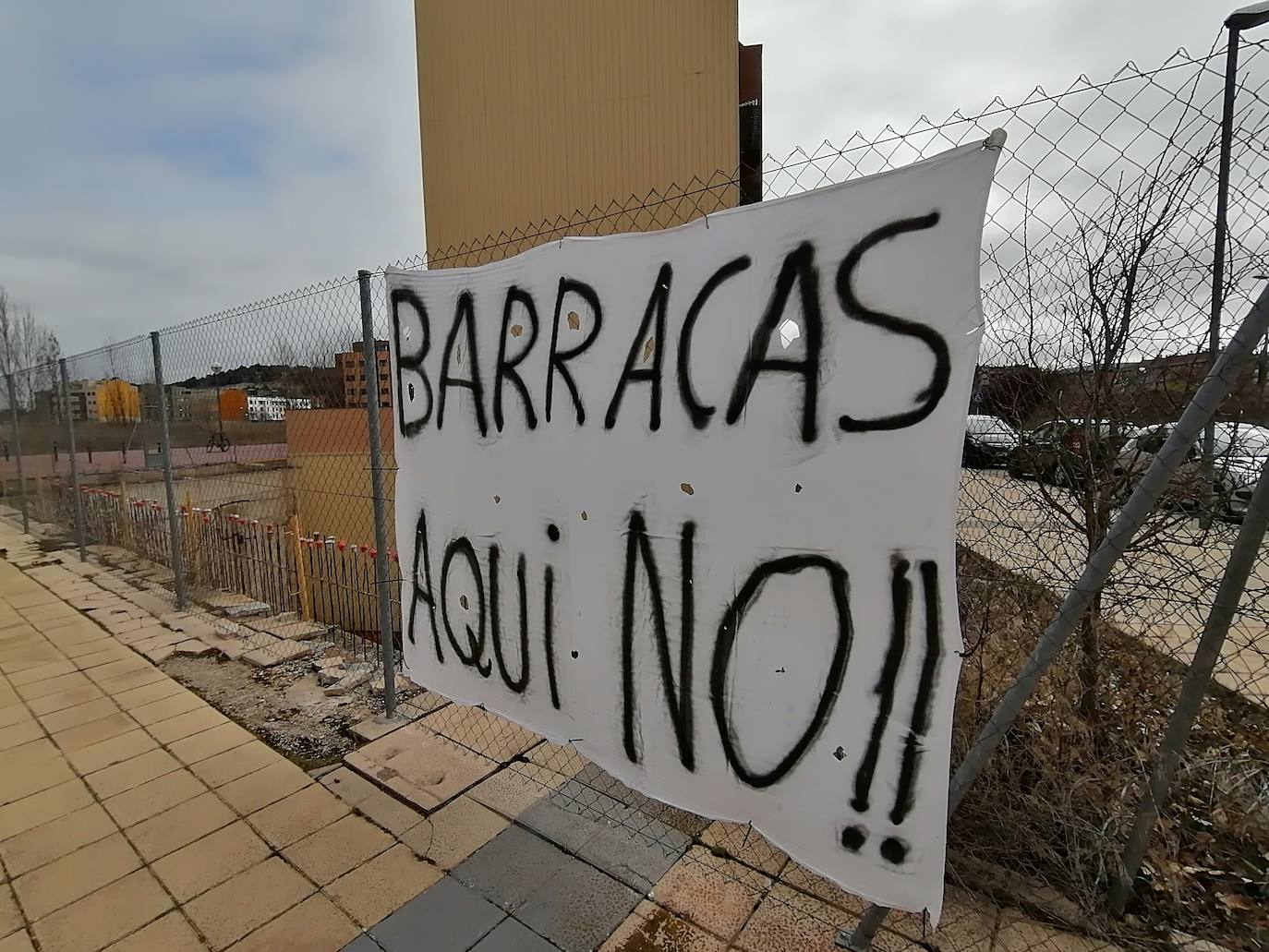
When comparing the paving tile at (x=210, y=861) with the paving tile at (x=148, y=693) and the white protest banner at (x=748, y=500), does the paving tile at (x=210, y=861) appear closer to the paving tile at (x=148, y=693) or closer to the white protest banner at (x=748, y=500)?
the white protest banner at (x=748, y=500)

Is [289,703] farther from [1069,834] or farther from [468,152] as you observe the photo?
[468,152]

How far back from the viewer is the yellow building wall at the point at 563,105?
7.22m

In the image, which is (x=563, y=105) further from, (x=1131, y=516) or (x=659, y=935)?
(x=659, y=935)

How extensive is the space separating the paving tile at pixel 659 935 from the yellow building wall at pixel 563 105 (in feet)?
20.2

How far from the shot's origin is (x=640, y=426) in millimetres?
1919

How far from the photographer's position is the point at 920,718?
59.6 inches

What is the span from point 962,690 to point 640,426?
182 cm

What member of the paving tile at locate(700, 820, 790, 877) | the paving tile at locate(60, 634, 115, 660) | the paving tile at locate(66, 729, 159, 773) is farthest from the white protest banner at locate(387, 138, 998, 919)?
the paving tile at locate(60, 634, 115, 660)

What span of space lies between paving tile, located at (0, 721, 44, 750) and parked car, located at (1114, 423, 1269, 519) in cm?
536

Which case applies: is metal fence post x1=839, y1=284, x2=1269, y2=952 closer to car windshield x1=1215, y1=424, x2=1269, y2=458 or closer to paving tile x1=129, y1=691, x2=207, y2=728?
car windshield x1=1215, y1=424, x2=1269, y2=458

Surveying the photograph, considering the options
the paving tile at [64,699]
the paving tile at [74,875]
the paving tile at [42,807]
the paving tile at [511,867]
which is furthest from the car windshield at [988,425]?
the paving tile at [64,699]

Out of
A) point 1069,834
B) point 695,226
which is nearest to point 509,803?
point 1069,834

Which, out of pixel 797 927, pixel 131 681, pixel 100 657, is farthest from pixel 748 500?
pixel 100 657

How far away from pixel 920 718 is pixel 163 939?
8.23 ft
